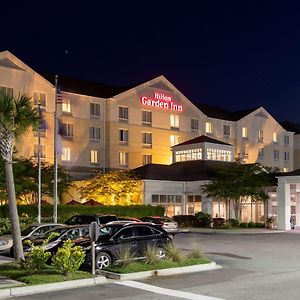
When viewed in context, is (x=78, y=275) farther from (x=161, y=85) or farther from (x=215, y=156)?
(x=161, y=85)

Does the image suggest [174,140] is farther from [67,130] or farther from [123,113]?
[67,130]

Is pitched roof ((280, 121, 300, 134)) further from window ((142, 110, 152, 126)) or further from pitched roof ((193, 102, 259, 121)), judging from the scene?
window ((142, 110, 152, 126))

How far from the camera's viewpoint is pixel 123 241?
18.9 metres

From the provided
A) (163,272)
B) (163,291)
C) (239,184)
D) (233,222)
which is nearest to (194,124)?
(239,184)

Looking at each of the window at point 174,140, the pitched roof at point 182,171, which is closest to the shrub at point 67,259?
the pitched roof at point 182,171

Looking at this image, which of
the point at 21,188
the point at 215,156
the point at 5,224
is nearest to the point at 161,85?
the point at 215,156

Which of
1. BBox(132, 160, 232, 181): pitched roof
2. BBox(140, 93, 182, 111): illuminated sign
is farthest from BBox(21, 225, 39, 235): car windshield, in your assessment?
BBox(140, 93, 182, 111): illuminated sign

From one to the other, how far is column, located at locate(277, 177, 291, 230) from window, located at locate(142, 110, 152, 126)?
2128 cm

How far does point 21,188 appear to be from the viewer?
1681 inches

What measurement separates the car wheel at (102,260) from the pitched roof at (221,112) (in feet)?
173

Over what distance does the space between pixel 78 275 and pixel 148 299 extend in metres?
3.32

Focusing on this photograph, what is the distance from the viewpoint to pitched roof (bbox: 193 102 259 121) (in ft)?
233

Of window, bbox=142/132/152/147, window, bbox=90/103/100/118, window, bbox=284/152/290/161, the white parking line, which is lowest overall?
the white parking line

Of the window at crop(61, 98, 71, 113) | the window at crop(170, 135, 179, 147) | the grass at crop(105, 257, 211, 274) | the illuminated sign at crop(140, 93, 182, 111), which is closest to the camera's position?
the grass at crop(105, 257, 211, 274)
